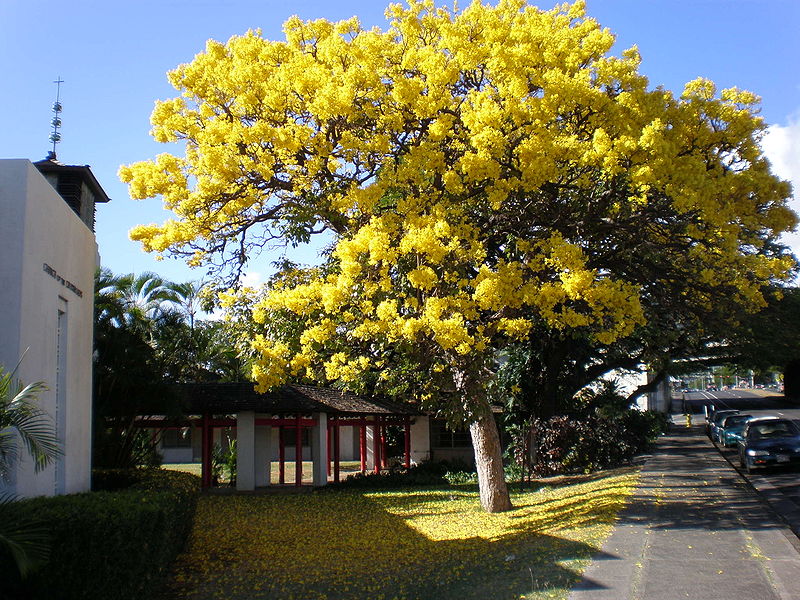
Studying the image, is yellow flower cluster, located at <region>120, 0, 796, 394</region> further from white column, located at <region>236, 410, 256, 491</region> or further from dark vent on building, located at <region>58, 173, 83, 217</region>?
white column, located at <region>236, 410, 256, 491</region>

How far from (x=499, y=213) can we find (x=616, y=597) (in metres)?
7.55

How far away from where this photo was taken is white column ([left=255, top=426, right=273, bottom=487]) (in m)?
22.1

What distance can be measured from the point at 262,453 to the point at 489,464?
33.7ft

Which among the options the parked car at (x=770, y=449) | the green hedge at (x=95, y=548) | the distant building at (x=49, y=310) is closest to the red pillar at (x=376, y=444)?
the parked car at (x=770, y=449)

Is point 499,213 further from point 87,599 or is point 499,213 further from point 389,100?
point 87,599

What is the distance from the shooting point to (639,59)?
12195 millimetres

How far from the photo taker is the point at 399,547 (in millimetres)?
11383

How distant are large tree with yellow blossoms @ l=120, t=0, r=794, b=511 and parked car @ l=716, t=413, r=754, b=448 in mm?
16216

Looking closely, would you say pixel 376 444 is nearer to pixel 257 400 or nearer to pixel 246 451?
pixel 246 451

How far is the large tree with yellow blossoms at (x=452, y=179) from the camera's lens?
10938 millimetres

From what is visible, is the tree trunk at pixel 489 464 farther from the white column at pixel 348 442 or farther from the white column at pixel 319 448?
the white column at pixel 348 442

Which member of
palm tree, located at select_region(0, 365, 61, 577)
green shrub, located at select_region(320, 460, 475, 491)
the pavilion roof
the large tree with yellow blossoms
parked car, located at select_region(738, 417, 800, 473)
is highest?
the large tree with yellow blossoms

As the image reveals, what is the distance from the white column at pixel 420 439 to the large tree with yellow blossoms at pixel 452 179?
14.3 meters

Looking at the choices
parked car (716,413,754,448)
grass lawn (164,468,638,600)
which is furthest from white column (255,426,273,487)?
parked car (716,413,754,448)
